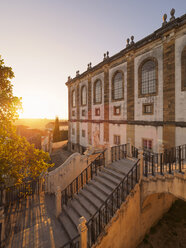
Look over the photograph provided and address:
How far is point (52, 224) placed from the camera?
6496 millimetres

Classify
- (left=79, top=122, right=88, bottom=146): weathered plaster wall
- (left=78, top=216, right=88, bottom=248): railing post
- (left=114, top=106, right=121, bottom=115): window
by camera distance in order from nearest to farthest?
(left=78, top=216, right=88, bottom=248): railing post
(left=114, top=106, right=121, bottom=115): window
(left=79, top=122, right=88, bottom=146): weathered plaster wall

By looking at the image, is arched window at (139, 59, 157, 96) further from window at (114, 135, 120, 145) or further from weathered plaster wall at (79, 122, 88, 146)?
weathered plaster wall at (79, 122, 88, 146)

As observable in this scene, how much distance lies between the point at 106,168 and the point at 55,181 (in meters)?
3.96

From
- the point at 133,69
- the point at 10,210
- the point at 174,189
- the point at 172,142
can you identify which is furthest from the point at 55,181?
the point at 133,69

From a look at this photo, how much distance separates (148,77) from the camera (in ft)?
38.7

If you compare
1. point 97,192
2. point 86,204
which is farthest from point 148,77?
point 86,204

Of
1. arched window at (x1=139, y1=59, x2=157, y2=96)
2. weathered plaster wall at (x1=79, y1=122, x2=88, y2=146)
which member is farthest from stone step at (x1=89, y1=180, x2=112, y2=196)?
weathered plaster wall at (x1=79, y1=122, x2=88, y2=146)

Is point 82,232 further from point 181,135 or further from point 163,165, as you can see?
point 181,135

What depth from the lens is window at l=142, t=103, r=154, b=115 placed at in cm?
1151

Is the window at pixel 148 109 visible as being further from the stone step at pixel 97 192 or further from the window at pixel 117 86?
the stone step at pixel 97 192

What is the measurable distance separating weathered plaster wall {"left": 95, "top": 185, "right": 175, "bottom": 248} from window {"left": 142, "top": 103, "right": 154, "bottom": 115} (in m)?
6.78

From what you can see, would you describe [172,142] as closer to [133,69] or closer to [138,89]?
[138,89]

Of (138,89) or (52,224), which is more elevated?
(138,89)

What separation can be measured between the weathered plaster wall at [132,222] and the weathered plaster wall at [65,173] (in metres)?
4.49
